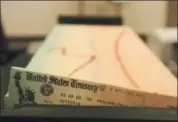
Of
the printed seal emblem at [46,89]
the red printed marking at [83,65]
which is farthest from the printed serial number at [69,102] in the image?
the red printed marking at [83,65]

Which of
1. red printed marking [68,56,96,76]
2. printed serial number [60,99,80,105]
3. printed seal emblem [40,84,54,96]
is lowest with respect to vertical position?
printed serial number [60,99,80,105]

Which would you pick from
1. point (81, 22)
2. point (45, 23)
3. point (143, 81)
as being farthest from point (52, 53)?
point (45, 23)

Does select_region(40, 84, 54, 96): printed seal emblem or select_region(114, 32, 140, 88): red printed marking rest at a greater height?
select_region(114, 32, 140, 88): red printed marking

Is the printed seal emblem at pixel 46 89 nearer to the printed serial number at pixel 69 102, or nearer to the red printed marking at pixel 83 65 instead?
the printed serial number at pixel 69 102

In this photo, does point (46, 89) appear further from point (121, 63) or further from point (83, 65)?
point (121, 63)

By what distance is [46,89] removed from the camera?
76 centimetres

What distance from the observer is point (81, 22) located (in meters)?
2.00

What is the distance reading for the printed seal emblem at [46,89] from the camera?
2.47ft

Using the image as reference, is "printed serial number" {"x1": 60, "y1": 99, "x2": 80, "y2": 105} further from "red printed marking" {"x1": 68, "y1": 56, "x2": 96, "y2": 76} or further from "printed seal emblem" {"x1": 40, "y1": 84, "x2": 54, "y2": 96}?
"red printed marking" {"x1": 68, "y1": 56, "x2": 96, "y2": 76}

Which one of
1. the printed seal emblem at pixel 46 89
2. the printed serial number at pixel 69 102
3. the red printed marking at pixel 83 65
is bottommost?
the printed serial number at pixel 69 102

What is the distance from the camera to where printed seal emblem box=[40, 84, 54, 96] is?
2.47 feet

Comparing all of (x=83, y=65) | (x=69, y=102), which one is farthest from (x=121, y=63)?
(x=69, y=102)

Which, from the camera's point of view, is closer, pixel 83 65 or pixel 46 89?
pixel 46 89

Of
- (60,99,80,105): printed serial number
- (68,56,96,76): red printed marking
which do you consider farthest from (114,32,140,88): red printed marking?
(60,99,80,105): printed serial number
